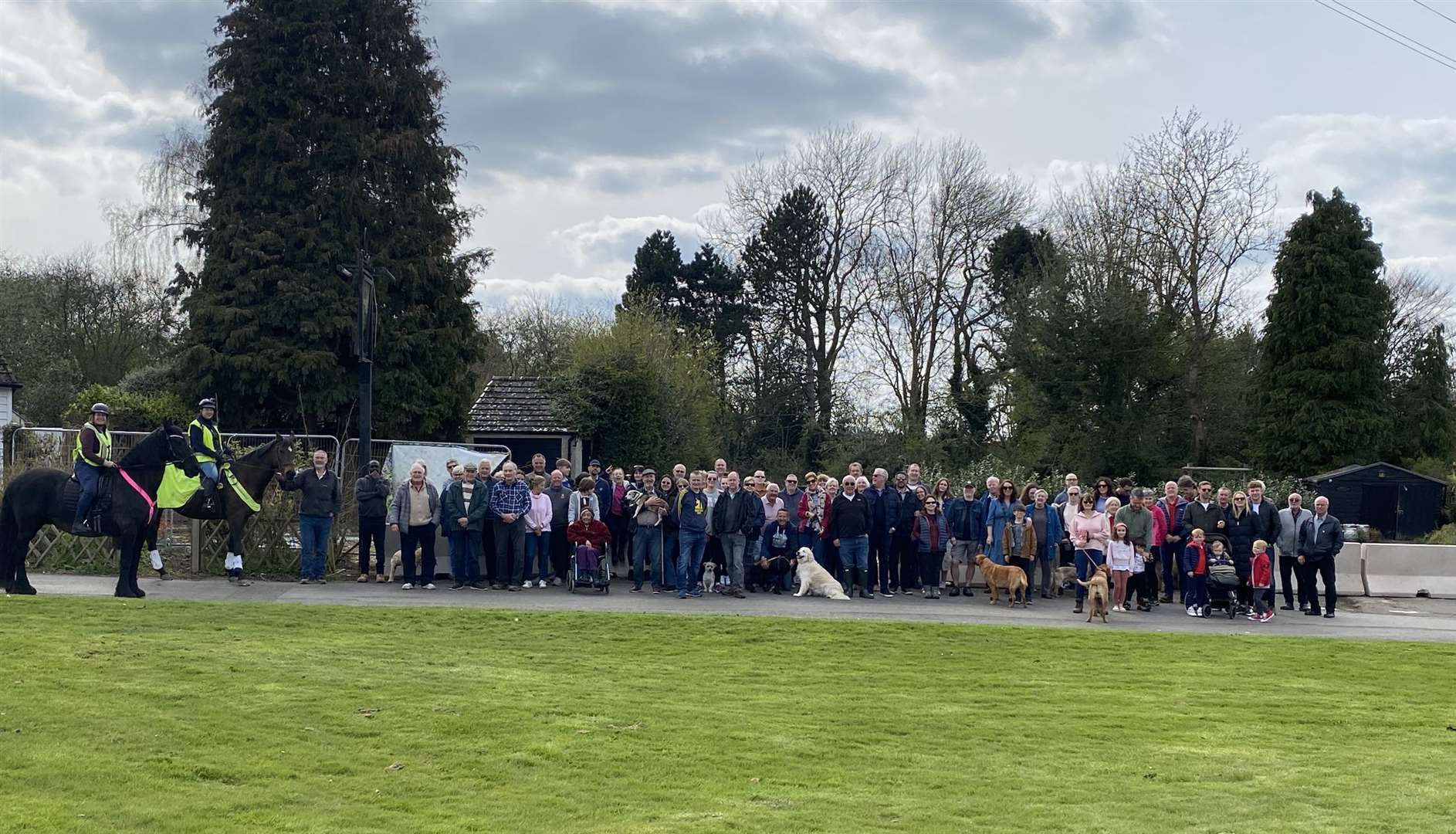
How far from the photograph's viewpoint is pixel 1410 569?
22.8 m

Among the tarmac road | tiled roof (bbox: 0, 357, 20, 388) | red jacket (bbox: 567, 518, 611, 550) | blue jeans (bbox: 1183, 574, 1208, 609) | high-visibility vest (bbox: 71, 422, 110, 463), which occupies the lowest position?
the tarmac road

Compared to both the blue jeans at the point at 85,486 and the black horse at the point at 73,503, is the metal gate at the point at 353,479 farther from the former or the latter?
the blue jeans at the point at 85,486

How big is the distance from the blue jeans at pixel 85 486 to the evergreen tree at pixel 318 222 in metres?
16.7

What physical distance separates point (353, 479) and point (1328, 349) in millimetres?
29593

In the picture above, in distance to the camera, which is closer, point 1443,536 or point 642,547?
point 642,547

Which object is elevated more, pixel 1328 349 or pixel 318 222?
pixel 318 222

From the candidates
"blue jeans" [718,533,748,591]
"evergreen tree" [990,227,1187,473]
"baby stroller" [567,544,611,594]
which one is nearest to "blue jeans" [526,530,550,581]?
"baby stroller" [567,544,611,594]

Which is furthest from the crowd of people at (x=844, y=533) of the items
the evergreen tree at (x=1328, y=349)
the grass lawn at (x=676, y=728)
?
the evergreen tree at (x=1328, y=349)

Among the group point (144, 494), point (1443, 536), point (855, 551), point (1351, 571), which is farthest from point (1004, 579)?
point (1443, 536)

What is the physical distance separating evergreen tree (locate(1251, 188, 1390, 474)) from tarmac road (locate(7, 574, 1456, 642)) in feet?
66.6

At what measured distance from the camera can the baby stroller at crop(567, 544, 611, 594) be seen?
62.3 feet

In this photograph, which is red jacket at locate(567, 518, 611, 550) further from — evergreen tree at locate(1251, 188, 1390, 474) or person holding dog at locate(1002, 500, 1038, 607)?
evergreen tree at locate(1251, 188, 1390, 474)

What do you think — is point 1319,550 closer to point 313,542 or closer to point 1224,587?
point 1224,587

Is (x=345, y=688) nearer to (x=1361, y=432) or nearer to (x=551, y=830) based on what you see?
(x=551, y=830)
